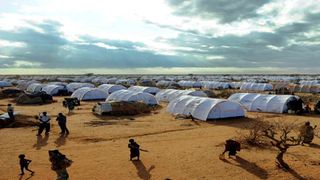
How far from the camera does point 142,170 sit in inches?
552

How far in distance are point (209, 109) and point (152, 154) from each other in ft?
39.4

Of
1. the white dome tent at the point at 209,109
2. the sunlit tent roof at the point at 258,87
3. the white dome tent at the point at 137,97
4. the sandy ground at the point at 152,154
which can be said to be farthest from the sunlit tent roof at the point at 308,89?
the sandy ground at the point at 152,154

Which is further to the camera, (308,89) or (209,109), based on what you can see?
(308,89)

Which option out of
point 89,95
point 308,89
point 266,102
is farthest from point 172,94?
point 308,89

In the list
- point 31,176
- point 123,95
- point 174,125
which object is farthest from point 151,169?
point 123,95

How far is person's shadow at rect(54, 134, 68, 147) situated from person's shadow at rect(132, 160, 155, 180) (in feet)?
18.8

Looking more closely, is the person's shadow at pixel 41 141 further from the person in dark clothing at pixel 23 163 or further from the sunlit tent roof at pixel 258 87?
A: the sunlit tent roof at pixel 258 87

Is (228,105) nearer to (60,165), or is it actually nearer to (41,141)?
(41,141)

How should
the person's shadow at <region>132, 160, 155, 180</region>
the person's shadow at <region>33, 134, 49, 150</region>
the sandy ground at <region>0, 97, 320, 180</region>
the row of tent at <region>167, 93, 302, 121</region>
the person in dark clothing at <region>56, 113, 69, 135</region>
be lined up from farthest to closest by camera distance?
1. the row of tent at <region>167, 93, 302, 121</region>
2. the person in dark clothing at <region>56, 113, 69, 135</region>
3. the person's shadow at <region>33, 134, 49, 150</region>
4. the sandy ground at <region>0, 97, 320, 180</region>
5. the person's shadow at <region>132, 160, 155, 180</region>

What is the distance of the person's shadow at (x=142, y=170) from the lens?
43.5 ft

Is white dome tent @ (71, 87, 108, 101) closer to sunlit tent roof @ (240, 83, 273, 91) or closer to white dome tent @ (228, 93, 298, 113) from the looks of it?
white dome tent @ (228, 93, 298, 113)

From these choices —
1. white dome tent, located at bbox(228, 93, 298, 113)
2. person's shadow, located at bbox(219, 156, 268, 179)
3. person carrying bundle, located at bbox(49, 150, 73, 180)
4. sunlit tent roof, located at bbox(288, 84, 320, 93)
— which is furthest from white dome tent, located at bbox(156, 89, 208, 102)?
person carrying bundle, located at bbox(49, 150, 73, 180)

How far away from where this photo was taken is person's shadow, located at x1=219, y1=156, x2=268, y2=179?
13.4 metres

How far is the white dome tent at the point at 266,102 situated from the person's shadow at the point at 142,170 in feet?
70.4
